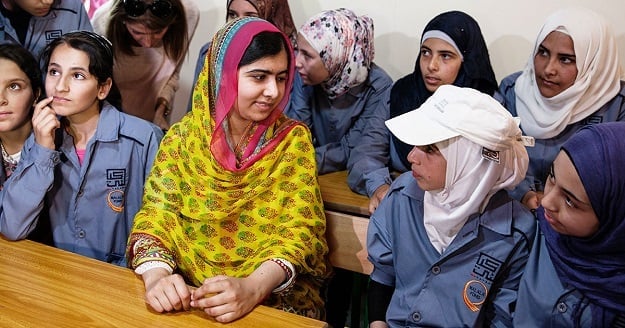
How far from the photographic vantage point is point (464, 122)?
1611 mm

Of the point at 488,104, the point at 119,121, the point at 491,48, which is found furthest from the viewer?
the point at 491,48

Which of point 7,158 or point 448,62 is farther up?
point 448,62

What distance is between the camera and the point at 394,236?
1.81 meters

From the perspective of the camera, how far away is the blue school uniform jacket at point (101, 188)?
2.07 meters

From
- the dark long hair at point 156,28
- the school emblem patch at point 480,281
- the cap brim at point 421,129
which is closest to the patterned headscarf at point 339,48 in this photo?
the dark long hair at point 156,28

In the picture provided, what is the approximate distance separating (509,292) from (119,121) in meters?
1.33

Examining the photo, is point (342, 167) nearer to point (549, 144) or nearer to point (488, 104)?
point (549, 144)

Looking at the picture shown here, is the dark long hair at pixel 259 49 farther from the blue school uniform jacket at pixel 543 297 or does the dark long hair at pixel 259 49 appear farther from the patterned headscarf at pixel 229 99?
the blue school uniform jacket at pixel 543 297

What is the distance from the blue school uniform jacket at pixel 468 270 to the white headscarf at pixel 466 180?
38 millimetres

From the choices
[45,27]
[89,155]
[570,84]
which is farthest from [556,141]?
[45,27]

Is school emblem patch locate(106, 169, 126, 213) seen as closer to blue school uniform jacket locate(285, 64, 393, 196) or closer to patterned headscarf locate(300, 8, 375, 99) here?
blue school uniform jacket locate(285, 64, 393, 196)

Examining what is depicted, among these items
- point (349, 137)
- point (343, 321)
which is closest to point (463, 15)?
point (349, 137)

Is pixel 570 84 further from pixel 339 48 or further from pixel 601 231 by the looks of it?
pixel 601 231

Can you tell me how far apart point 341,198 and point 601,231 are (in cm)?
114
